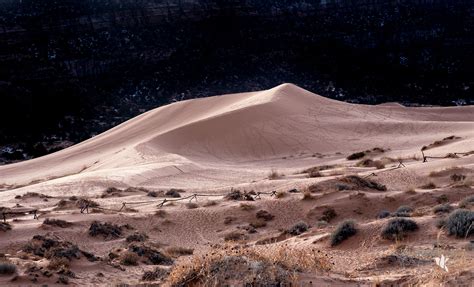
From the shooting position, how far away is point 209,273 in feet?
26.2

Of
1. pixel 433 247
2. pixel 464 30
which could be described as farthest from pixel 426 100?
pixel 433 247

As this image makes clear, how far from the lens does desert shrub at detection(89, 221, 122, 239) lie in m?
14.8

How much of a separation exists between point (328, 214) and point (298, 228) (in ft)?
5.19

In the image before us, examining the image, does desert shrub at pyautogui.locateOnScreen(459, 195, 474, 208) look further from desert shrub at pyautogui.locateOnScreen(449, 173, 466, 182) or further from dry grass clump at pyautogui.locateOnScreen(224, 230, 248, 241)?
dry grass clump at pyautogui.locateOnScreen(224, 230, 248, 241)

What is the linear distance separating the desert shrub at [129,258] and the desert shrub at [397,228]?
4.60m

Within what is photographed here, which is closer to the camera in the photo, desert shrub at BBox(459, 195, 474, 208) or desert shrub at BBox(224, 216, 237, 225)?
desert shrub at BBox(459, 195, 474, 208)

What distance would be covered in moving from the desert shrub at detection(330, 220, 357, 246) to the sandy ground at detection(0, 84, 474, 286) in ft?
0.49

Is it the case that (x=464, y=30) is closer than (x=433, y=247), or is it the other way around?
(x=433, y=247)

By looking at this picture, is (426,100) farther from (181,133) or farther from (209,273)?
(209,273)

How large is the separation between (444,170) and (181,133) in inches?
652

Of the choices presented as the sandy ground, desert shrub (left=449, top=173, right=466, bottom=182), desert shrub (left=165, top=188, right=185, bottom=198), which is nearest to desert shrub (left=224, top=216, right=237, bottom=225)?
the sandy ground

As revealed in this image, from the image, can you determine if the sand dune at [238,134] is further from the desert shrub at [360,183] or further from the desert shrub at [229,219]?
the desert shrub at [229,219]

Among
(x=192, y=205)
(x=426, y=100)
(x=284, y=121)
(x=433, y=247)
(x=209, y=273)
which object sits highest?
(x=209, y=273)

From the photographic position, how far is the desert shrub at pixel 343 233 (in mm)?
12384
